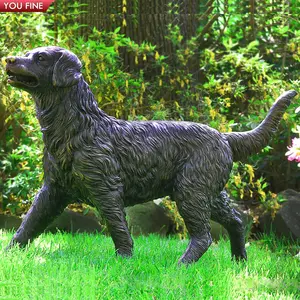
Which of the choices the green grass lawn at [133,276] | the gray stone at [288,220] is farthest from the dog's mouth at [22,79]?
the gray stone at [288,220]

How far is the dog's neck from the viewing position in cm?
413

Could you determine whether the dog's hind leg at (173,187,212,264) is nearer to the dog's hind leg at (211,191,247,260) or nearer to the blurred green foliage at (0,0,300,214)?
the dog's hind leg at (211,191,247,260)

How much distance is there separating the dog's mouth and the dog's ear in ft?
0.53

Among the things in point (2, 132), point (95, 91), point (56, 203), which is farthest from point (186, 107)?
point (56, 203)

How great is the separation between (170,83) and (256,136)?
2.97 m

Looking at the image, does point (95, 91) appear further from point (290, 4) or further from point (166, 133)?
point (290, 4)

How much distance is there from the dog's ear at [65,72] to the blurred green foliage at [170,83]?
2229 millimetres

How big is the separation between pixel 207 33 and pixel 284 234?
326 cm

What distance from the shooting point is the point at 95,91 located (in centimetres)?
686

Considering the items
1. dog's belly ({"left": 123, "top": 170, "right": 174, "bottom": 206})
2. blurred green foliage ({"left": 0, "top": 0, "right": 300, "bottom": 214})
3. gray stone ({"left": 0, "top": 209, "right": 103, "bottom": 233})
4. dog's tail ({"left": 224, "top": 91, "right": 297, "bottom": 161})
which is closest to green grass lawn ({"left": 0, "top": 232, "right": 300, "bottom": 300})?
dog's belly ({"left": 123, "top": 170, "right": 174, "bottom": 206})

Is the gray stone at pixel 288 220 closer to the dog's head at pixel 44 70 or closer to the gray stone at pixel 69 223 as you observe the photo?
the gray stone at pixel 69 223

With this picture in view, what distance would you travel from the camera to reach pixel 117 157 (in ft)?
14.1

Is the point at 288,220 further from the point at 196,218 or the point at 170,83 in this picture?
the point at 196,218

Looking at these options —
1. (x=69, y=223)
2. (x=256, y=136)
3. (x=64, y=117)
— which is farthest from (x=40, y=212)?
(x=69, y=223)
